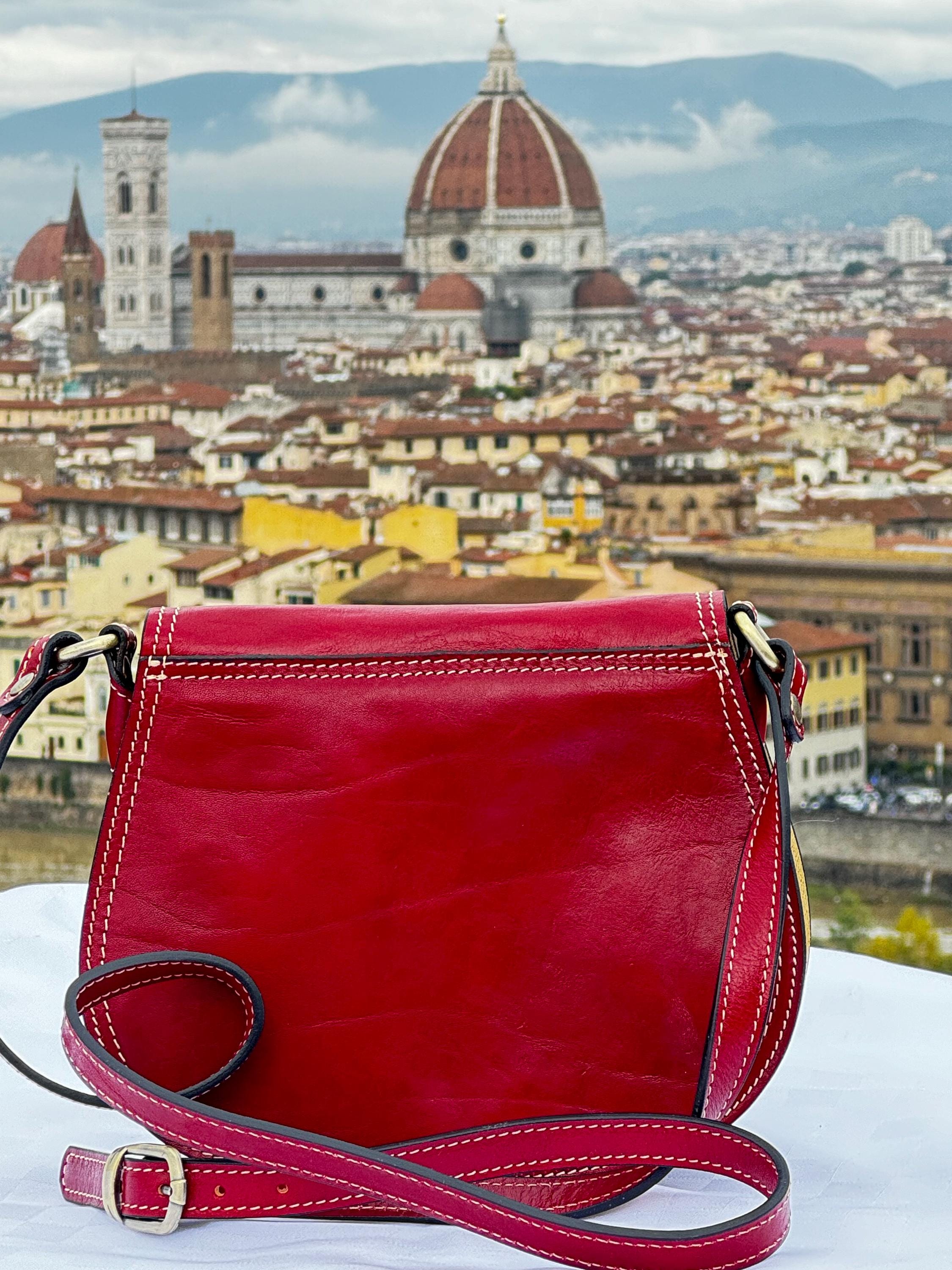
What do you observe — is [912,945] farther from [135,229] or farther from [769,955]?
[135,229]

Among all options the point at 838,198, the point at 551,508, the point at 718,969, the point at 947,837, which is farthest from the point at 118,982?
the point at 838,198

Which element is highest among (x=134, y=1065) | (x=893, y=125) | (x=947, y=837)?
(x=893, y=125)

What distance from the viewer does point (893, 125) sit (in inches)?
2854

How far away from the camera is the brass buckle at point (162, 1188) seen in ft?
1.77

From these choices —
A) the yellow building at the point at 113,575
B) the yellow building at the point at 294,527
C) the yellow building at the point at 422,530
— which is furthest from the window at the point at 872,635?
the yellow building at the point at 113,575

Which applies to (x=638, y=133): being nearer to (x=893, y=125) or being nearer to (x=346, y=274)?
(x=893, y=125)

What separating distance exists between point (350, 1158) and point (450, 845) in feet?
0.24

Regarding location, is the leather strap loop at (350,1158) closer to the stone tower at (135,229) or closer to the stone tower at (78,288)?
the stone tower at (78,288)

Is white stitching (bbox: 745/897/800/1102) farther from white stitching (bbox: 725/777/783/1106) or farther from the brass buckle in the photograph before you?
the brass buckle

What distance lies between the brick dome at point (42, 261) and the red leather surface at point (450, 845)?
2806cm

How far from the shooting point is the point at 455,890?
558mm

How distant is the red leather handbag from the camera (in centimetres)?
55

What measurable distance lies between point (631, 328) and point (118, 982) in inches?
1027

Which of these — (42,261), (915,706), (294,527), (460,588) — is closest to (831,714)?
(915,706)
